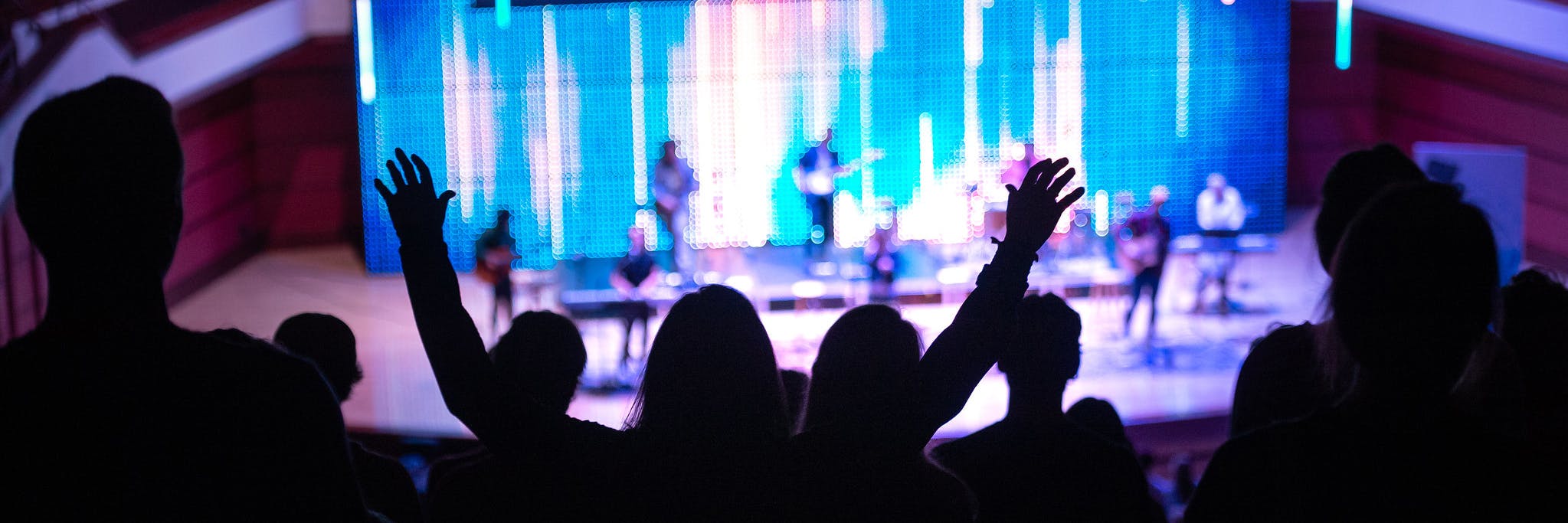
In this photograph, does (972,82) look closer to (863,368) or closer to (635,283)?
(635,283)

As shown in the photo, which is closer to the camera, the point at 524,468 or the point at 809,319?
the point at 524,468

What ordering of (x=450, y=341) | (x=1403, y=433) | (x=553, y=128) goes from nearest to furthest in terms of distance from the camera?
(x=1403, y=433)
(x=450, y=341)
(x=553, y=128)

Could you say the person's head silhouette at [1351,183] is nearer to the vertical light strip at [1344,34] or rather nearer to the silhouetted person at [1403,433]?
the silhouetted person at [1403,433]

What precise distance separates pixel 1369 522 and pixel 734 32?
8.30 metres

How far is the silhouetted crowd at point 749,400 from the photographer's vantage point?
1.03 m

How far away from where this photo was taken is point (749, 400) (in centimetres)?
152

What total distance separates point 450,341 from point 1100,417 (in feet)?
5.01

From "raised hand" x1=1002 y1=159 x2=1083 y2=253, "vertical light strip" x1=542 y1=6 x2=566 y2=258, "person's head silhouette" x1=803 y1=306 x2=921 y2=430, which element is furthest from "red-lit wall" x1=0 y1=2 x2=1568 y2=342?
"raised hand" x1=1002 y1=159 x2=1083 y2=253

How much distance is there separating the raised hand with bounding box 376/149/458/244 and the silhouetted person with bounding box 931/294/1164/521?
94cm

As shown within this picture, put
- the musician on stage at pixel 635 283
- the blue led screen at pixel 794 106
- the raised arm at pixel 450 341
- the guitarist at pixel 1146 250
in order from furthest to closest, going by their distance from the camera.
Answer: the blue led screen at pixel 794 106, the guitarist at pixel 1146 250, the musician on stage at pixel 635 283, the raised arm at pixel 450 341

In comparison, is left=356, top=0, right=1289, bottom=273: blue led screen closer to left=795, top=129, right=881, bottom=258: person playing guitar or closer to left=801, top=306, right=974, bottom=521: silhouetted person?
left=795, top=129, right=881, bottom=258: person playing guitar

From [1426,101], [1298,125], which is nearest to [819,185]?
[1298,125]

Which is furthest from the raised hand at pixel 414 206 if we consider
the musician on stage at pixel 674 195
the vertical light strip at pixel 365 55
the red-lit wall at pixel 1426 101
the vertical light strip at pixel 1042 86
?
the red-lit wall at pixel 1426 101

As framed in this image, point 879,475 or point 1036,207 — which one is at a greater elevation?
point 1036,207
